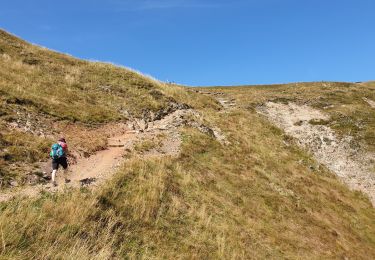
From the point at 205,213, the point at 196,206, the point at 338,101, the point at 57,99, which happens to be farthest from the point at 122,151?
the point at 338,101

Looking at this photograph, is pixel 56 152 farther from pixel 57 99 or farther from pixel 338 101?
pixel 338 101

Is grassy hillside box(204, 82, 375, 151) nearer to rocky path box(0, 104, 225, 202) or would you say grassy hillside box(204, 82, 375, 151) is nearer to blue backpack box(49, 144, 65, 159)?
rocky path box(0, 104, 225, 202)

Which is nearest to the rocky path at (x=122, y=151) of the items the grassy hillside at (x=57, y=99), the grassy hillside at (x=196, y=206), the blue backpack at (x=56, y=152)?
the grassy hillside at (x=196, y=206)

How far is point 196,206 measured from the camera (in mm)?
18594

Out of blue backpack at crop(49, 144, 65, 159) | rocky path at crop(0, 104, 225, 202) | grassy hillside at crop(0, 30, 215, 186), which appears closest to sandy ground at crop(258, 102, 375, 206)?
Result: grassy hillside at crop(0, 30, 215, 186)

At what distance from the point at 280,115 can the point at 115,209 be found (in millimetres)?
36202

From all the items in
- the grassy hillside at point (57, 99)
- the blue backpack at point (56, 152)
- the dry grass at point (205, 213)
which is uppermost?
the grassy hillside at point (57, 99)

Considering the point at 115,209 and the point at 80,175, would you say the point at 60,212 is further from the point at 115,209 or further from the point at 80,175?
the point at 80,175

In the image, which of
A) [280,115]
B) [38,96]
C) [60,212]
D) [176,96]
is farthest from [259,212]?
[280,115]

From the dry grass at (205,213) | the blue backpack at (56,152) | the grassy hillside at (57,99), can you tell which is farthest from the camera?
the grassy hillside at (57,99)

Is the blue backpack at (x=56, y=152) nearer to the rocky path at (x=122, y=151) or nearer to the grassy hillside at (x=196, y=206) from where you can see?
the rocky path at (x=122, y=151)

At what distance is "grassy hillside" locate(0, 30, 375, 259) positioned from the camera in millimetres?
12422

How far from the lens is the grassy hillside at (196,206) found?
12422 mm

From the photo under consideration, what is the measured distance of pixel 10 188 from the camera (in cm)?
1542
